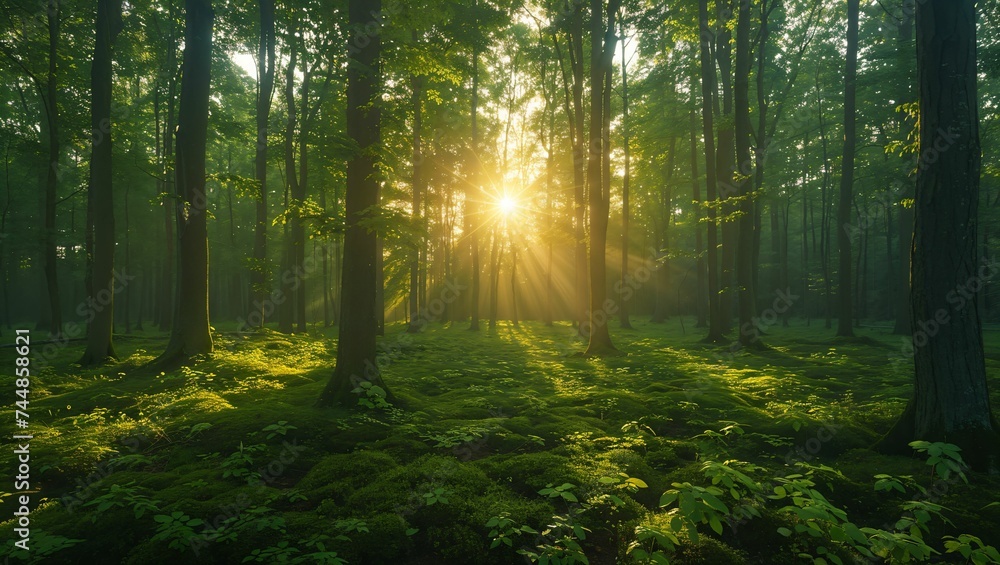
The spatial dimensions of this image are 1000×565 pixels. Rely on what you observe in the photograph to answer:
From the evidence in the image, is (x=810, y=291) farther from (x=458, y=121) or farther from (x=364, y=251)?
(x=364, y=251)

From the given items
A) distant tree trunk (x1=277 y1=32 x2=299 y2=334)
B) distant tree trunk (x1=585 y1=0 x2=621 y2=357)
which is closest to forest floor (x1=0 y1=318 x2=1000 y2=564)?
distant tree trunk (x1=585 y1=0 x2=621 y2=357)

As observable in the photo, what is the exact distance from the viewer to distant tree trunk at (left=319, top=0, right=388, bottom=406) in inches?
274

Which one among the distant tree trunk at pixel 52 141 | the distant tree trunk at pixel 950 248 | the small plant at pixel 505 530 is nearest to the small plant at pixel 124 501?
the small plant at pixel 505 530

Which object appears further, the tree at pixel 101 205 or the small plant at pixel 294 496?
the tree at pixel 101 205

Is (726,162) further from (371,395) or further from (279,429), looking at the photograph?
A: (279,429)

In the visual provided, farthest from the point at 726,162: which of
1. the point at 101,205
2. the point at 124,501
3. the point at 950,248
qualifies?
the point at 101,205

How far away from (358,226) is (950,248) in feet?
23.7

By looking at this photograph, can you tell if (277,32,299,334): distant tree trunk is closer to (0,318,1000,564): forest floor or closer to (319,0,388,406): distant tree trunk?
(0,318,1000,564): forest floor

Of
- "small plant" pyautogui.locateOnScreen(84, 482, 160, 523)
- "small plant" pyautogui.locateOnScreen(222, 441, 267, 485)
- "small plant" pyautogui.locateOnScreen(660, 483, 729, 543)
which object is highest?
"small plant" pyautogui.locateOnScreen(660, 483, 729, 543)

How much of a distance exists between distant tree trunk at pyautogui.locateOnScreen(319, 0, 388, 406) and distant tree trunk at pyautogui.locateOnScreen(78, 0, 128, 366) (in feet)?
25.2

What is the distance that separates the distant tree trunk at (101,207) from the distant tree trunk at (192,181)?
2.34 metres

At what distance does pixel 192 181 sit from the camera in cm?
990

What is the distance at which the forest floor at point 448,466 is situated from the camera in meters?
3.40

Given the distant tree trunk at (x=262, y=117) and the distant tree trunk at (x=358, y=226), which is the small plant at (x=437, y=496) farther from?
the distant tree trunk at (x=262, y=117)
